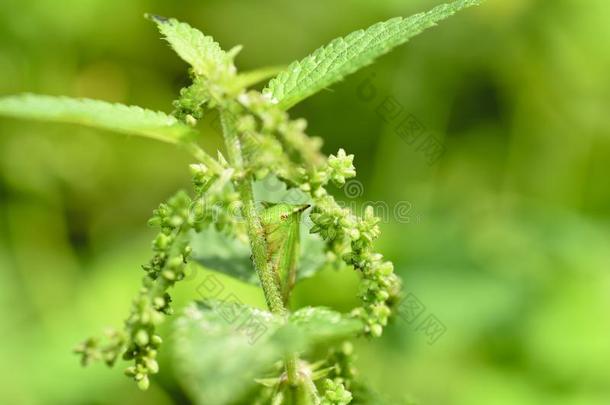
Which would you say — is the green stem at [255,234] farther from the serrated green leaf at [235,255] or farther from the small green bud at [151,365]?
the serrated green leaf at [235,255]

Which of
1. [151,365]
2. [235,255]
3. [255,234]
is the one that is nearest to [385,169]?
[235,255]

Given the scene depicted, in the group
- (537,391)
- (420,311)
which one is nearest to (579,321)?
(537,391)

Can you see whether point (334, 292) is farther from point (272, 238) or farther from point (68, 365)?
point (272, 238)

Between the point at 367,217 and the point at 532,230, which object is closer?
the point at 367,217

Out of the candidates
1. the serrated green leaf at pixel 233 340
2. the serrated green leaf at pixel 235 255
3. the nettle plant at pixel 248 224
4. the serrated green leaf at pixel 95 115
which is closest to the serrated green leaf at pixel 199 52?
the nettle plant at pixel 248 224

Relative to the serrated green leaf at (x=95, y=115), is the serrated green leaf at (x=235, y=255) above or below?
above

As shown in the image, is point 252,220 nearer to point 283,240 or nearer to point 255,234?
point 255,234

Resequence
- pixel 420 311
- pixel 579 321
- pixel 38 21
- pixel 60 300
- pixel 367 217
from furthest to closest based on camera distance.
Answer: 1. pixel 38 21
2. pixel 60 300
3. pixel 579 321
4. pixel 420 311
5. pixel 367 217
